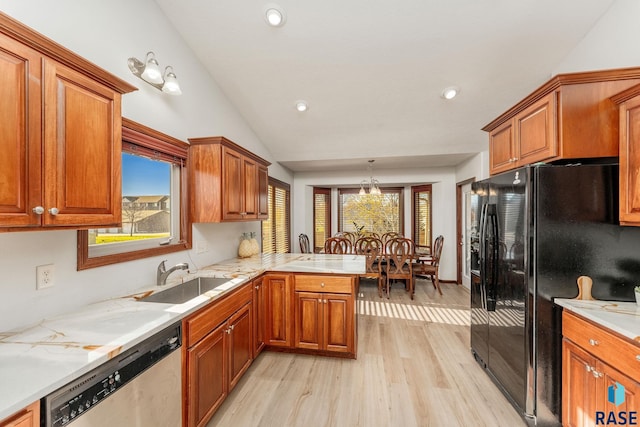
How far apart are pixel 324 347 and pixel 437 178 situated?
4128mm

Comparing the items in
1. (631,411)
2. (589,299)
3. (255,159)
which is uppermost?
(255,159)

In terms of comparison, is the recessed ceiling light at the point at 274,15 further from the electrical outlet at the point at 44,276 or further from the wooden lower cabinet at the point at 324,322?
the wooden lower cabinet at the point at 324,322

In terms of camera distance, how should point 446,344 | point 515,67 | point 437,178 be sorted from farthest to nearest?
point 437,178 < point 446,344 < point 515,67

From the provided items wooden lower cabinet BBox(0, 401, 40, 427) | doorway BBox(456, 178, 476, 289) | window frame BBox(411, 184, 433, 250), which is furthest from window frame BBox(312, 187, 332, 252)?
wooden lower cabinet BBox(0, 401, 40, 427)

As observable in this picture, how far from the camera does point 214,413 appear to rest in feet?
5.88

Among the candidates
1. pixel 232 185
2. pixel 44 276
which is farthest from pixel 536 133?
pixel 44 276

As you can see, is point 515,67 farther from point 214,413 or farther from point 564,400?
point 214,413

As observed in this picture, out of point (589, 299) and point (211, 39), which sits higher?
point (211, 39)

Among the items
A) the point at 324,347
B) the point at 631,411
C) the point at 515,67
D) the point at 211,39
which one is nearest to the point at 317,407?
the point at 324,347

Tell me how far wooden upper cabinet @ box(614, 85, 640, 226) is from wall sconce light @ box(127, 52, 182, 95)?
290cm

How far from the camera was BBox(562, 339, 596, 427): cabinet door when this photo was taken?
142 centimetres

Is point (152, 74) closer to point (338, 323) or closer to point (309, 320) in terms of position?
point (309, 320)

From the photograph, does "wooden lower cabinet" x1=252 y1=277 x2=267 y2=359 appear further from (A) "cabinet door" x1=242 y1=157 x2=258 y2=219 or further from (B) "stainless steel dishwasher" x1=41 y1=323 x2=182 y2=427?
(B) "stainless steel dishwasher" x1=41 y1=323 x2=182 y2=427

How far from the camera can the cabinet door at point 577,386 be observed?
142 centimetres
